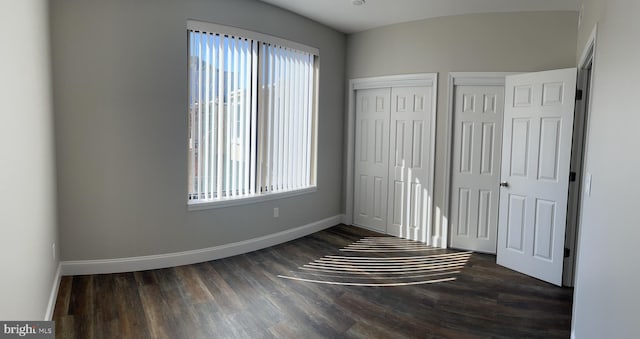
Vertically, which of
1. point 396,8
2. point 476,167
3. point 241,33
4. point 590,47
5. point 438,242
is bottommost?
point 438,242

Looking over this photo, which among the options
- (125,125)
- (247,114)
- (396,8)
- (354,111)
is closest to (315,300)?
(247,114)

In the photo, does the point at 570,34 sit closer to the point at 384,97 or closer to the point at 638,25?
the point at 384,97

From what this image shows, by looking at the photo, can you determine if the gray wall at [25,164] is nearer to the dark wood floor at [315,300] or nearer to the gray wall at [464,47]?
the dark wood floor at [315,300]

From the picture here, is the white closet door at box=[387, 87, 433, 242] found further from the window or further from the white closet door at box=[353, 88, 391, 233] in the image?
the window

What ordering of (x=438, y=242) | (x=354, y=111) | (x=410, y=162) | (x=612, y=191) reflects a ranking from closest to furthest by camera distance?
(x=612, y=191) < (x=438, y=242) < (x=410, y=162) < (x=354, y=111)

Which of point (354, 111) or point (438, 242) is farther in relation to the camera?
point (354, 111)

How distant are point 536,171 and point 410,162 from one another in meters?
1.47

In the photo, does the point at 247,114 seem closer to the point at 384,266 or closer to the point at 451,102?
the point at 384,266

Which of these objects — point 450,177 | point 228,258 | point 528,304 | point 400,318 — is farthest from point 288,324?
point 450,177

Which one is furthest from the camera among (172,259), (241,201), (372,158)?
(372,158)

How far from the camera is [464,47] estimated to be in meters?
4.21

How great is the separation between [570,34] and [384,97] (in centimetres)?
209

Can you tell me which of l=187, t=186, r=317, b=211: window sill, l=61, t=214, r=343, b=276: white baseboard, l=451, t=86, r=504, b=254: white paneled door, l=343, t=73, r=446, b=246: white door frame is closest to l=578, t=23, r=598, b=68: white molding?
l=451, t=86, r=504, b=254: white paneled door

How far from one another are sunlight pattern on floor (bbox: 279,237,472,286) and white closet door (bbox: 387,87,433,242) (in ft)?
1.12
